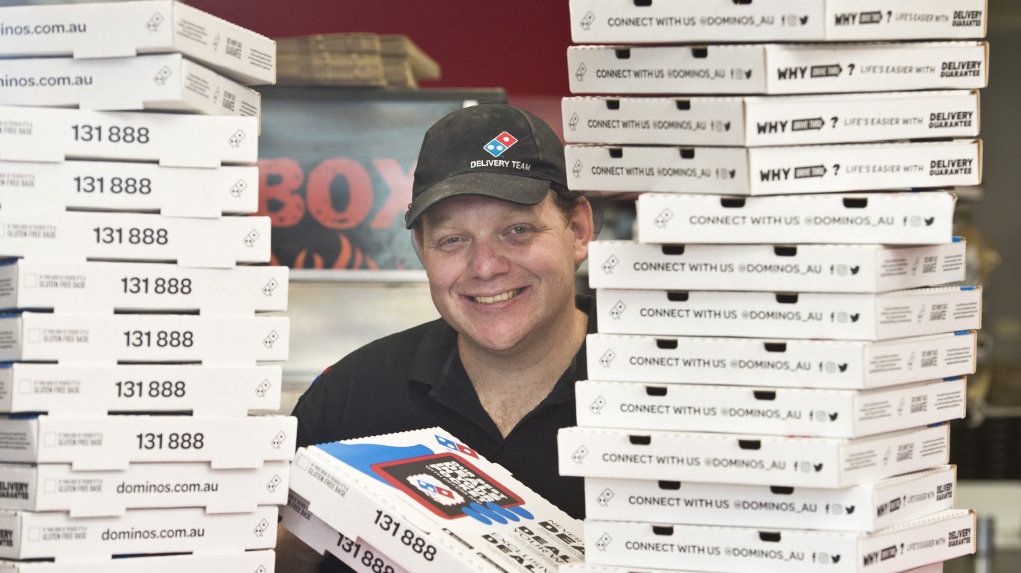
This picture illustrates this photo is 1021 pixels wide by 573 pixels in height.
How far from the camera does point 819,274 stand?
1799 mm

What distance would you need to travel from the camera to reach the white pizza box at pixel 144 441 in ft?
6.34

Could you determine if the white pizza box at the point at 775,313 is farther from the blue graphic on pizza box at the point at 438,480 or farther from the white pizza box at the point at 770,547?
the blue graphic on pizza box at the point at 438,480

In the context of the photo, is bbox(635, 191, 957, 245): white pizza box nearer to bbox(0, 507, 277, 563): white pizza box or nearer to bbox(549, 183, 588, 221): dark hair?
bbox(0, 507, 277, 563): white pizza box

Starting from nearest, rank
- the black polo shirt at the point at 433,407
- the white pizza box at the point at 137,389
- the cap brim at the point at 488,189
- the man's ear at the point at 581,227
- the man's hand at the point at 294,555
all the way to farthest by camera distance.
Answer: the white pizza box at the point at 137,389 → the man's hand at the point at 294,555 → the cap brim at the point at 488,189 → the black polo shirt at the point at 433,407 → the man's ear at the point at 581,227

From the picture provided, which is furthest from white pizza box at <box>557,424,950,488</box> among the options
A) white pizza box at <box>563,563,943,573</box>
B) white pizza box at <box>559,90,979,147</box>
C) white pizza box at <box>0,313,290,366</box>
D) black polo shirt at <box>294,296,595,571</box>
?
black polo shirt at <box>294,296,595,571</box>

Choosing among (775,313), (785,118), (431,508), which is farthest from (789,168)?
(431,508)

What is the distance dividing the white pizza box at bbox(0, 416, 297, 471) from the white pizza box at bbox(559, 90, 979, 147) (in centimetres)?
75

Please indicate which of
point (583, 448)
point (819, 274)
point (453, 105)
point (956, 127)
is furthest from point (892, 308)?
point (453, 105)

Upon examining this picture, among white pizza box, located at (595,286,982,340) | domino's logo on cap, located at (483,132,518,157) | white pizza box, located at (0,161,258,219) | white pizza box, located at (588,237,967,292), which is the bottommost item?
white pizza box, located at (595,286,982,340)

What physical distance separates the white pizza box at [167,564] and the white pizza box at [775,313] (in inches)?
27.9

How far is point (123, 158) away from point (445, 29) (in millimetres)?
4403

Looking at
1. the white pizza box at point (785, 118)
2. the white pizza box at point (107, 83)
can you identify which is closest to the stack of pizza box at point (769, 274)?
the white pizza box at point (785, 118)

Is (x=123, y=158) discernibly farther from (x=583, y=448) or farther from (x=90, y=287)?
(x=583, y=448)

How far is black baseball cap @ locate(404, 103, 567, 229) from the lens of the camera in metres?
2.66
